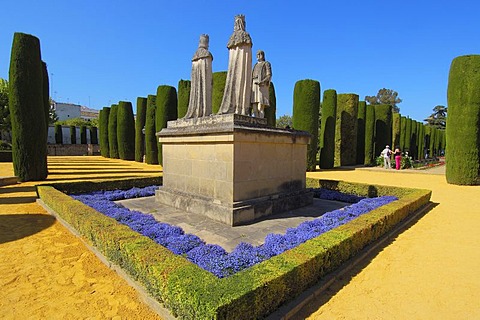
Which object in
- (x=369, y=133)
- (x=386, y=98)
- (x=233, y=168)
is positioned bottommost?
(x=233, y=168)

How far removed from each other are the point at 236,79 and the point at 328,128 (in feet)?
49.5

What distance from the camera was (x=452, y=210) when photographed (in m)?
7.84

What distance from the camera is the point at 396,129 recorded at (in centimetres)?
2992

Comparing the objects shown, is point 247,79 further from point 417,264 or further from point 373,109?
point 373,109

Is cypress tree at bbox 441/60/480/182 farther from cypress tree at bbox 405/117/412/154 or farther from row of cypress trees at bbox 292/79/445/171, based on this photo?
cypress tree at bbox 405/117/412/154

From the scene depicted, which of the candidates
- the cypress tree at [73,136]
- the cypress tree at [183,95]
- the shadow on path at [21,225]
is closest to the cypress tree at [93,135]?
the cypress tree at [73,136]

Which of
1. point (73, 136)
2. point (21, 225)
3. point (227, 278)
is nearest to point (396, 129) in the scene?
point (227, 278)

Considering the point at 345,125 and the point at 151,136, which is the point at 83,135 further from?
the point at 345,125

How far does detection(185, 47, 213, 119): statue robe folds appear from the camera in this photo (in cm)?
731

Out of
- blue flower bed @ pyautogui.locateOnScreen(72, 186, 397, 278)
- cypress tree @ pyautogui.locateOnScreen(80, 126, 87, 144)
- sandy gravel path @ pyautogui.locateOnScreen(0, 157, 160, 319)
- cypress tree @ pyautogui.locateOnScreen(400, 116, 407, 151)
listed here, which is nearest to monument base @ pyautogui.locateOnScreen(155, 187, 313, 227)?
blue flower bed @ pyautogui.locateOnScreen(72, 186, 397, 278)

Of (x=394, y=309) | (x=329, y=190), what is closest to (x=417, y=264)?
(x=394, y=309)

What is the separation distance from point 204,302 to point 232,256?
1502 mm

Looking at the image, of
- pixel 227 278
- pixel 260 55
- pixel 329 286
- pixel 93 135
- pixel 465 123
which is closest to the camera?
pixel 227 278

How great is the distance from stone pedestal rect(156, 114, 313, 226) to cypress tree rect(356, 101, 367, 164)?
1916 centimetres
